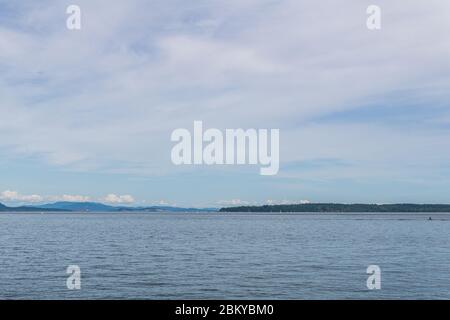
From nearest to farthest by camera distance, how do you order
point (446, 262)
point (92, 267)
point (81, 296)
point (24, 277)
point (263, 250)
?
1. point (81, 296)
2. point (24, 277)
3. point (92, 267)
4. point (446, 262)
5. point (263, 250)

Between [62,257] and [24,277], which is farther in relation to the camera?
[62,257]

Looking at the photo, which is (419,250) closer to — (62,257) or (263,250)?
(263,250)

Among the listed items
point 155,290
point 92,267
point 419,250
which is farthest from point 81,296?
point 419,250

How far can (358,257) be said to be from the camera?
69.7 meters

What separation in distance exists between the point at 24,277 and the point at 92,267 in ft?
33.2
